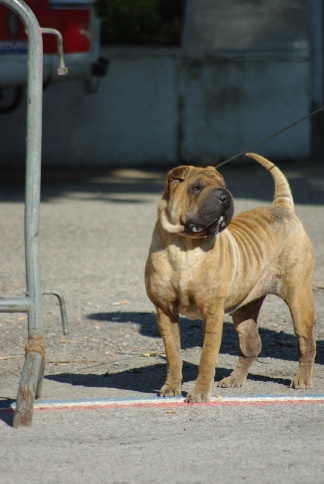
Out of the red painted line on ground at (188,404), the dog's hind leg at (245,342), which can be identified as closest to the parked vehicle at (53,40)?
the dog's hind leg at (245,342)

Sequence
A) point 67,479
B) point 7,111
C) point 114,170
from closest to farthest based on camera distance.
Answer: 1. point 67,479
2. point 7,111
3. point 114,170

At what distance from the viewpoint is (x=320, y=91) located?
56.3ft

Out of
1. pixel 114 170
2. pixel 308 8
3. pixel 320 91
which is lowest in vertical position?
pixel 114 170

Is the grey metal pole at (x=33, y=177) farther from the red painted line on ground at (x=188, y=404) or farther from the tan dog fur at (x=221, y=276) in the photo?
the tan dog fur at (x=221, y=276)

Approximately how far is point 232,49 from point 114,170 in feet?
9.68

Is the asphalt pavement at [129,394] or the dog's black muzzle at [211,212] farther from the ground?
the dog's black muzzle at [211,212]

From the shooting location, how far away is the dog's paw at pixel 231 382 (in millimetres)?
5354

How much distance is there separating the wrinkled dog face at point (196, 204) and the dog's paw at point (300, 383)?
1.06 metres

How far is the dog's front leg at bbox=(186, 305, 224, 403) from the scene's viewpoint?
4.86m

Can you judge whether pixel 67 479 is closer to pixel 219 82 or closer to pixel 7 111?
pixel 7 111

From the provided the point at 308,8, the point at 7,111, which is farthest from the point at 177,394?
the point at 308,8

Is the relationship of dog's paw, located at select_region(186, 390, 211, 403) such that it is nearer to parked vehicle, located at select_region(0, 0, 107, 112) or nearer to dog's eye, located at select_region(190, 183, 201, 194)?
dog's eye, located at select_region(190, 183, 201, 194)

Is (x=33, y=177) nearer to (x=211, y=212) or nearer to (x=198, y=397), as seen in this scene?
(x=211, y=212)

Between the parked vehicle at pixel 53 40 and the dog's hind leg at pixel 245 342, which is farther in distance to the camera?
the parked vehicle at pixel 53 40
